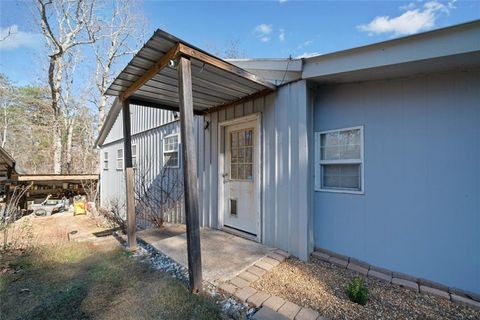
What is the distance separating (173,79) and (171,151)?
143 inches

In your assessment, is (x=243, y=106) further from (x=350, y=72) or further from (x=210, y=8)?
(x=210, y=8)

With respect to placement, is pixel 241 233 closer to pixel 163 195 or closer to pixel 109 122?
pixel 163 195

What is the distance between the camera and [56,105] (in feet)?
46.2

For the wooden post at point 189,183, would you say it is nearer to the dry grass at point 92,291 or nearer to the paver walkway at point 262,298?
the dry grass at point 92,291

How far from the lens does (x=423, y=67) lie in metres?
2.56

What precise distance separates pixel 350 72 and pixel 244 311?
304 cm

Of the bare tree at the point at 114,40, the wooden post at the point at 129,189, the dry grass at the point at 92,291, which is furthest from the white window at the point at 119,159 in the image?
the bare tree at the point at 114,40

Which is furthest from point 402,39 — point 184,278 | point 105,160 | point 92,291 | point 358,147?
point 105,160

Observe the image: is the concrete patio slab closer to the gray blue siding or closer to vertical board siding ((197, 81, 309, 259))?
vertical board siding ((197, 81, 309, 259))

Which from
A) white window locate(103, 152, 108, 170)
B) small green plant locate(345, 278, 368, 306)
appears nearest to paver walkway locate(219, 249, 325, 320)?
small green plant locate(345, 278, 368, 306)

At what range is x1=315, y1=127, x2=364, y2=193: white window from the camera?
3182mm

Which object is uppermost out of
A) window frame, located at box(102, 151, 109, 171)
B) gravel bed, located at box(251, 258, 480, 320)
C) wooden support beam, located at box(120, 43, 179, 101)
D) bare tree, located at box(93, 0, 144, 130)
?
bare tree, located at box(93, 0, 144, 130)

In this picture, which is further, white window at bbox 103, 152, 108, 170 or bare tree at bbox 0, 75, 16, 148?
bare tree at bbox 0, 75, 16, 148

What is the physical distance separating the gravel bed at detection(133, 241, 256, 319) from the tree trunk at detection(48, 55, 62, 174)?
13.8 meters
